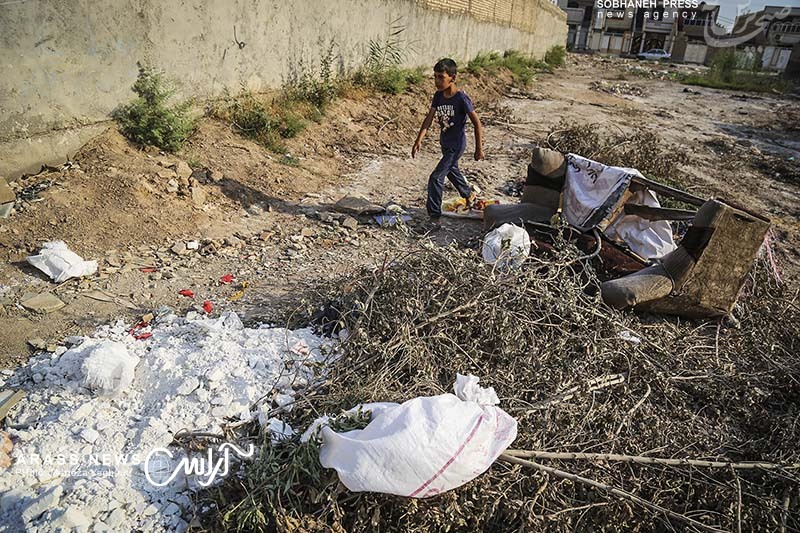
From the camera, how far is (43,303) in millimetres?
2955

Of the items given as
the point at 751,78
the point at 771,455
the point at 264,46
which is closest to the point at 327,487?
the point at 771,455

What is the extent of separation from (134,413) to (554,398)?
1839mm

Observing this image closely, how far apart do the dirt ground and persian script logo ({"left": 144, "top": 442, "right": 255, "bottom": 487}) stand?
1199mm

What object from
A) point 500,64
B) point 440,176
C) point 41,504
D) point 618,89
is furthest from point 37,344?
point 618,89

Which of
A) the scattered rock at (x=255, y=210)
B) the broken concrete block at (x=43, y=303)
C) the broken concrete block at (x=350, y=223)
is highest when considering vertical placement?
the scattered rock at (x=255, y=210)

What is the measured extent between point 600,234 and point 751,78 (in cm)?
2350

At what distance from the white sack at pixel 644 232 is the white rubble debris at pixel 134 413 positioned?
2.31 metres

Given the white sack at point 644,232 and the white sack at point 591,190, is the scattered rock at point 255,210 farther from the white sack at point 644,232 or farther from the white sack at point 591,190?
the white sack at point 644,232

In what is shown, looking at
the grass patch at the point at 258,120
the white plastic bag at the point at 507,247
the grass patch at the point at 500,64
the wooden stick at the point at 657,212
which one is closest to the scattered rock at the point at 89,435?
the white plastic bag at the point at 507,247

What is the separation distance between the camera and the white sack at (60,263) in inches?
126

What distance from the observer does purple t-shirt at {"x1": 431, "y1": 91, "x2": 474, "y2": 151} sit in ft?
14.1

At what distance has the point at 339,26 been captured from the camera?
7.32 metres

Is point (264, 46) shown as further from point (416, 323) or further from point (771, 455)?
point (771, 455)

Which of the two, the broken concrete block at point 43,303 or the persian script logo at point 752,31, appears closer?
the broken concrete block at point 43,303
